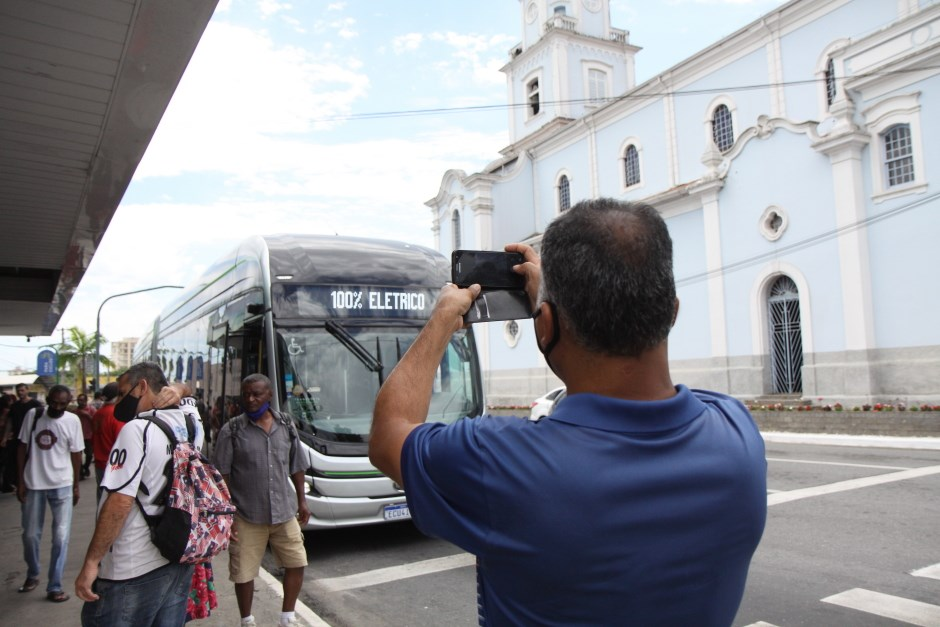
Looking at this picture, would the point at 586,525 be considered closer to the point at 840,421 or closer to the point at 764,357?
the point at 840,421

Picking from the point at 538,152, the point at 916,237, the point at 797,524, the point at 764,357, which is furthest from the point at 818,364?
the point at 538,152

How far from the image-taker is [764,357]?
23.0m

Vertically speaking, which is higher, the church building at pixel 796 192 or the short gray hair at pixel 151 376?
the church building at pixel 796 192

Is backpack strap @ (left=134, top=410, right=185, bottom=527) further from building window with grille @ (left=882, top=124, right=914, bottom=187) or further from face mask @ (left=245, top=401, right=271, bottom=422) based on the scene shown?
building window with grille @ (left=882, top=124, right=914, bottom=187)

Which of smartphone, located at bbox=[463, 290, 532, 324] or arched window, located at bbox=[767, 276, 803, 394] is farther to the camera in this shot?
arched window, located at bbox=[767, 276, 803, 394]

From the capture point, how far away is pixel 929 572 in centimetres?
640

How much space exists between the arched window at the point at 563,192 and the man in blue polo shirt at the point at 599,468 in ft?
113

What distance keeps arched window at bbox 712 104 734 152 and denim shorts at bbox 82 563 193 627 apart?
27.1m

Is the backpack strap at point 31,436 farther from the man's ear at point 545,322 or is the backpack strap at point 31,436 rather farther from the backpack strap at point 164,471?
the man's ear at point 545,322

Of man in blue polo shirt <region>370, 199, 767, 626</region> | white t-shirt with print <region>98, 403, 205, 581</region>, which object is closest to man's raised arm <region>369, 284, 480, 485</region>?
man in blue polo shirt <region>370, 199, 767, 626</region>

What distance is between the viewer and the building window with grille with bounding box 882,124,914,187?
1945cm

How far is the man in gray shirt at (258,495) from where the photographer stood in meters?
5.38

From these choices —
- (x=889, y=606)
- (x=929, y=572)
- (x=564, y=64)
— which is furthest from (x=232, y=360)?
(x=564, y=64)

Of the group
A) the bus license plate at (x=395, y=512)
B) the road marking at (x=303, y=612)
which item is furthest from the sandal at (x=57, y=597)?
the bus license plate at (x=395, y=512)
